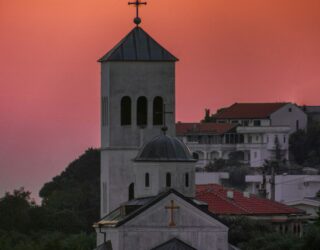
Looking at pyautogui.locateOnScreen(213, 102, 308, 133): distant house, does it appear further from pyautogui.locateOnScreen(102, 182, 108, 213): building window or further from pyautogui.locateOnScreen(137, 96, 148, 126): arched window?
pyautogui.locateOnScreen(137, 96, 148, 126): arched window

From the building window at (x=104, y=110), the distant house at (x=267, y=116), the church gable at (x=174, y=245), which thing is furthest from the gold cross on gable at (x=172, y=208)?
the distant house at (x=267, y=116)

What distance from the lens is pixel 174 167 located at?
243 feet

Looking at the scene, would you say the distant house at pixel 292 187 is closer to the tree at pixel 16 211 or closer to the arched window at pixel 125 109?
the tree at pixel 16 211

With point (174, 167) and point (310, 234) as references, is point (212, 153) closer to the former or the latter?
point (310, 234)

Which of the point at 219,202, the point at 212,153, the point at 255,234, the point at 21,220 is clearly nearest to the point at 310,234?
the point at 255,234

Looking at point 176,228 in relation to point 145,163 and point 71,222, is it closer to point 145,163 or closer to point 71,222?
point 145,163

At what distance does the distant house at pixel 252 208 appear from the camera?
10225 cm

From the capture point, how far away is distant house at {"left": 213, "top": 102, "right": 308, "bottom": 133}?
190 metres

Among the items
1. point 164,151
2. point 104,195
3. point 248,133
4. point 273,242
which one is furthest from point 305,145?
point 164,151

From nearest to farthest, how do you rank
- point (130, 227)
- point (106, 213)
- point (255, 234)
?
point (130, 227) < point (106, 213) < point (255, 234)

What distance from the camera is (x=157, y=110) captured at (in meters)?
82.1

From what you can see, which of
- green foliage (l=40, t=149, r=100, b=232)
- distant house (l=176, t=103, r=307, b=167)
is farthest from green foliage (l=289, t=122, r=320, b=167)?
green foliage (l=40, t=149, r=100, b=232)

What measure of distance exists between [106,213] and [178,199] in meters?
9.32

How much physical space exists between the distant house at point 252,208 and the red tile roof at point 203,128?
259 feet
